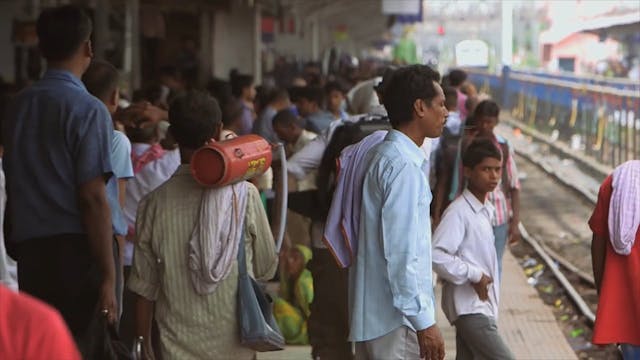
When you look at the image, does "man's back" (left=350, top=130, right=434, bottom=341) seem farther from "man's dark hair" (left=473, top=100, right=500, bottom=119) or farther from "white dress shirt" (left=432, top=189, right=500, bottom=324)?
"man's dark hair" (left=473, top=100, right=500, bottom=119)

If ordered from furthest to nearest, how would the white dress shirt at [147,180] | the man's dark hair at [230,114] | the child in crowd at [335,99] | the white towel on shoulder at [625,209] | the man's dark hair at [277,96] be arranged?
1. the child in crowd at [335,99]
2. the man's dark hair at [277,96]
3. the man's dark hair at [230,114]
4. the white dress shirt at [147,180]
5. the white towel on shoulder at [625,209]

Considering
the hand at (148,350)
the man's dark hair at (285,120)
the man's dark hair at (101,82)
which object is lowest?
the hand at (148,350)

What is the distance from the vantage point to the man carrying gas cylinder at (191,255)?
488 centimetres

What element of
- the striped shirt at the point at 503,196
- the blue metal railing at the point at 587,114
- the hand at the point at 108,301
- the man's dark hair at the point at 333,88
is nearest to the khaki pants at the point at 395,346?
the hand at the point at 108,301

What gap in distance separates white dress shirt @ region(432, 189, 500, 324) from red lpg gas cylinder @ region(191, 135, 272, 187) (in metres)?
1.53


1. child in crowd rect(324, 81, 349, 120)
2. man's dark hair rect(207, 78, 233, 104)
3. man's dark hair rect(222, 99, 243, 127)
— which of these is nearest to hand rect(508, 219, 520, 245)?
man's dark hair rect(222, 99, 243, 127)

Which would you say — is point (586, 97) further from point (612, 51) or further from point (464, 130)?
point (612, 51)

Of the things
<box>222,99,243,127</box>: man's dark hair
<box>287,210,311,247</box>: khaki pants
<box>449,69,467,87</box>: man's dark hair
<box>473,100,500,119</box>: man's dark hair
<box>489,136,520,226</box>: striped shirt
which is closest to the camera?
<box>489,136,520,226</box>: striped shirt

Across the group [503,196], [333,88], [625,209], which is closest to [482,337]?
[625,209]

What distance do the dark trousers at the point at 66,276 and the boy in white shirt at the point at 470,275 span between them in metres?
2.14

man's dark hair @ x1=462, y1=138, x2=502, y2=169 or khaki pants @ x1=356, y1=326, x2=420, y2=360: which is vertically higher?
man's dark hair @ x1=462, y1=138, x2=502, y2=169

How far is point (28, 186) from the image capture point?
14.9 feet

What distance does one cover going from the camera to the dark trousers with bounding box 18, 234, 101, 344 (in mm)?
4508

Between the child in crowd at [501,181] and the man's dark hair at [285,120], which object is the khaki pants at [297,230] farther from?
the child in crowd at [501,181]
